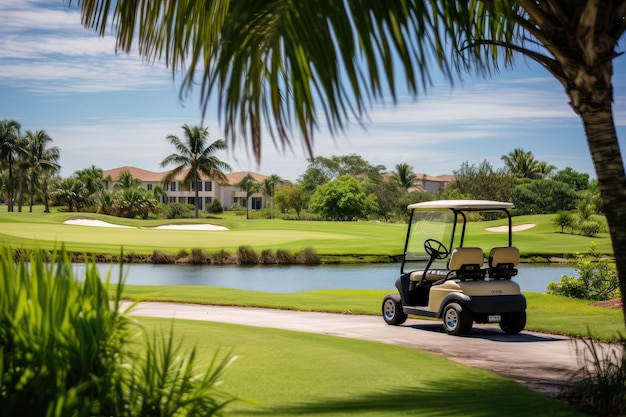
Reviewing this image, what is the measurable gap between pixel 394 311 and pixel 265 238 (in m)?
37.4

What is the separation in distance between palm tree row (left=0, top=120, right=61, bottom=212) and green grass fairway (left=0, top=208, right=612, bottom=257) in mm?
14572

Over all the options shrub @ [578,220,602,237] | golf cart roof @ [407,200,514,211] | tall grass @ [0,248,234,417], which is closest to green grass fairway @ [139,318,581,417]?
tall grass @ [0,248,234,417]

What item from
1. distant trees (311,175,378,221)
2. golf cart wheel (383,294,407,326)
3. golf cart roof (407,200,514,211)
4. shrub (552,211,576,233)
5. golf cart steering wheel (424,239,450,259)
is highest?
distant trees (311,175,378,221)

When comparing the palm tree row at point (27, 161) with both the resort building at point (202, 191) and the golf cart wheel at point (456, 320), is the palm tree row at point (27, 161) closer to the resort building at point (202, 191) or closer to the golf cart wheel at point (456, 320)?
the resort building at point (202, 191)

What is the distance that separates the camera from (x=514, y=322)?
39.9 feet

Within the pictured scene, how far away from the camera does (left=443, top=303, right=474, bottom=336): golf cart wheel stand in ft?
37.6

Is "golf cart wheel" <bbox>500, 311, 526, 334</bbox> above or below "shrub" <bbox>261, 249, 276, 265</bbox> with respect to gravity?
below

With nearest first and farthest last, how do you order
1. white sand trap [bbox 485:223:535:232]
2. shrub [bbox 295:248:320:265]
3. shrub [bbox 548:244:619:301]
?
shrub [bbox 548:244:619:301]
shrub [bbox 295:248:320:265]
white sand trap [bbox 485:223:535:232]

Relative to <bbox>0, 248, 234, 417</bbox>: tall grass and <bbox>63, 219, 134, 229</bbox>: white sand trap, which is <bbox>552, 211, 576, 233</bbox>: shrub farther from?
<bbox>0, 248, 234, 417</bbox>: tall grass

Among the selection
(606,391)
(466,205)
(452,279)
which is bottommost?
(606,391)

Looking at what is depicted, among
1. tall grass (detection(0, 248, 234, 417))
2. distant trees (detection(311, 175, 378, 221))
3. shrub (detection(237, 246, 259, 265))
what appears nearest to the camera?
tall grass (detection(0, 248, 234, 417))

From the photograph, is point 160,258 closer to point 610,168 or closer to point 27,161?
point 610,168

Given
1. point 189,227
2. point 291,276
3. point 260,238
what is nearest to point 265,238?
point 260,238

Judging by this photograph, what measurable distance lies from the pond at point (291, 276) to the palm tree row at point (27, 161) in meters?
39.3
